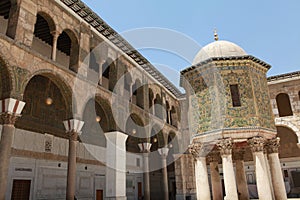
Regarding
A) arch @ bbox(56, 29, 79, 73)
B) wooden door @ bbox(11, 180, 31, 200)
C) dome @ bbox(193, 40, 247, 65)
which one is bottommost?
wooden door @ bbox(11, 180, 31, 200)

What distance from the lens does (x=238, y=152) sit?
33.9ft

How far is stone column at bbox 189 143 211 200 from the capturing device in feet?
27.7

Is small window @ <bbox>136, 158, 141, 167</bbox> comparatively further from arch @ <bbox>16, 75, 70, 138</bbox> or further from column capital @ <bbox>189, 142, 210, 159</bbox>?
column capital @ <bbox>189, 142, 210, 159</bbox>

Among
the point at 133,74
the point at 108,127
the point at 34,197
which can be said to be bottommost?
the point at 34,197

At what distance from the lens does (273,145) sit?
8797mm

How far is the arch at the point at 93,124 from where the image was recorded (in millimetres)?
13596

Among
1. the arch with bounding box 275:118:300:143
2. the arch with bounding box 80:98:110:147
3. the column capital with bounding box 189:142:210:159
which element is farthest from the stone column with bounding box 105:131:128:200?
the arch with bounding box 275:118:300:143

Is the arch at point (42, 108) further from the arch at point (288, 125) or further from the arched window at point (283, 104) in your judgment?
the arched window at point (283, 104)

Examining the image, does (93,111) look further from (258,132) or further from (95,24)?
(258,132)

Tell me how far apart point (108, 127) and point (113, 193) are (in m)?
2.87

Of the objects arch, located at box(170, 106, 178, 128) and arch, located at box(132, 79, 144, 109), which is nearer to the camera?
arch, located at box(132, 79, 144, 109)

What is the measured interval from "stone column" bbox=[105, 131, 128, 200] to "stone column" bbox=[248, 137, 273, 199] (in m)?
5.73

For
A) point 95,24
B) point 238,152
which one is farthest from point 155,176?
point 95,24

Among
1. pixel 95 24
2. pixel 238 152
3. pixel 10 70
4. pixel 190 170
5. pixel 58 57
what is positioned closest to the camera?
pixel 10 70
